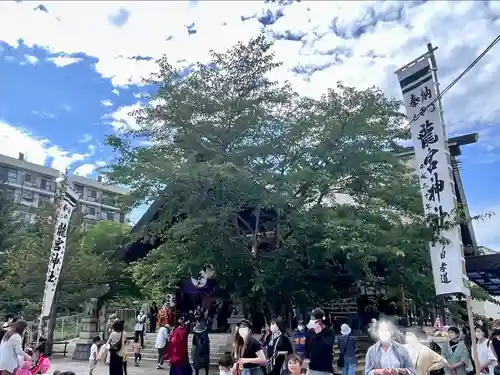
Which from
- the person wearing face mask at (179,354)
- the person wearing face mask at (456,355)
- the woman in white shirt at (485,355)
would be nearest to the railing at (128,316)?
the person wearing face mask at (179,354)

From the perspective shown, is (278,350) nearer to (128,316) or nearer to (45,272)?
(45,272)

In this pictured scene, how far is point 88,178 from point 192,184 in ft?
172

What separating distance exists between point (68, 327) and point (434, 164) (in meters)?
Result: 21.1

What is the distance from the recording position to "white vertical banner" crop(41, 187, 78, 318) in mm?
14575

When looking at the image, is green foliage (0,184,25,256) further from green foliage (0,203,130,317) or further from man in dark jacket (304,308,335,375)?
man in dark jacket (304,308,335,375)

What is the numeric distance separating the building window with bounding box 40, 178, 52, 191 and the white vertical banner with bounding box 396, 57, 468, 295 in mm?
53386

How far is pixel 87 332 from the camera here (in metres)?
18.8

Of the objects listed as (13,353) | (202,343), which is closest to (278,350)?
(13,353)

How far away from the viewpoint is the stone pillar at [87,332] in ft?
57.3

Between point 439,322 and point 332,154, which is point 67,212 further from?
point 439,322

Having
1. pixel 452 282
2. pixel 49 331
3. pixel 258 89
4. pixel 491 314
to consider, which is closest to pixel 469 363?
pixel 452 282

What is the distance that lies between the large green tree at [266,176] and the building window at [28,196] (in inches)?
1758

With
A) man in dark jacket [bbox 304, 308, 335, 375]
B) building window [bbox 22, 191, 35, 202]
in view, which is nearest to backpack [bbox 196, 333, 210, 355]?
man in dark jacket [bbox 304, 308, 335, 375]

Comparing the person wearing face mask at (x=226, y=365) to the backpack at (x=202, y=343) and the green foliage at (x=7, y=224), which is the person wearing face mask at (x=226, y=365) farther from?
the green foliage at (x=7, y=224)
